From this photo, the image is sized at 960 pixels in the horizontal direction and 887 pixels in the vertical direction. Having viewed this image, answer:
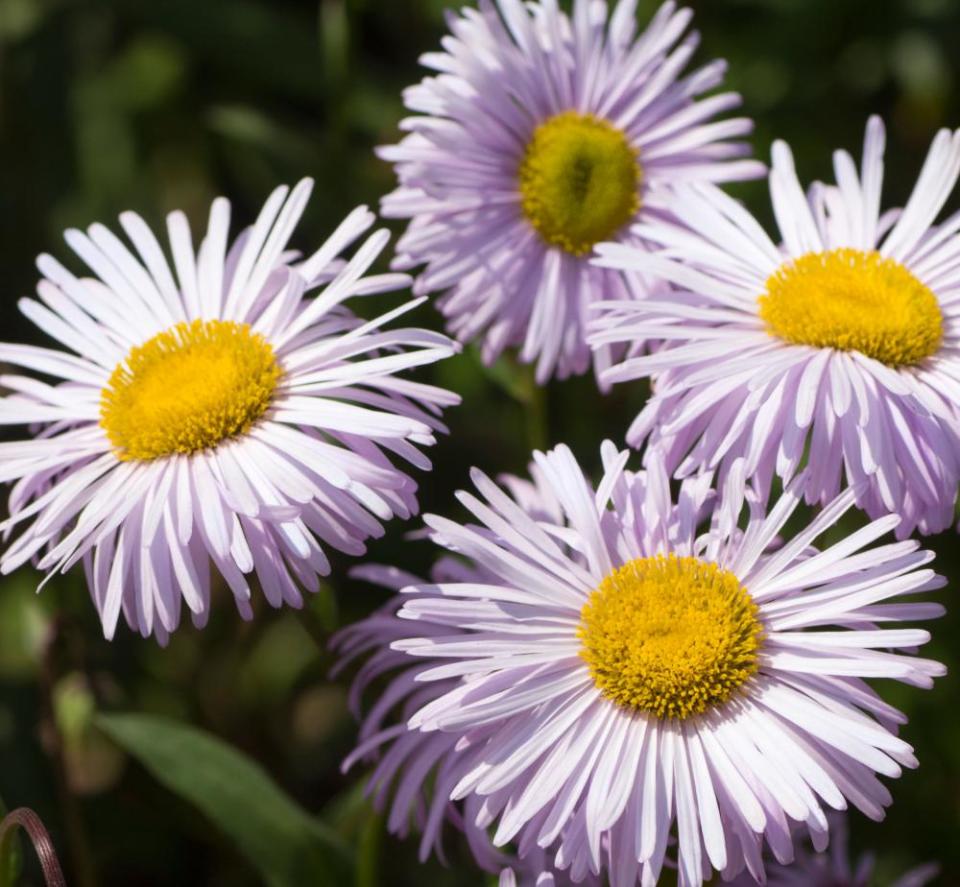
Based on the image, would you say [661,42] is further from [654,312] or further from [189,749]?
[189,749]

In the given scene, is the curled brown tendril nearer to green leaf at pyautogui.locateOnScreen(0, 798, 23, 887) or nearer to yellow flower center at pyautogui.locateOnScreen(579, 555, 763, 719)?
green leaf at pyautogui.locateOnScreen(0, 798, 23, 887)

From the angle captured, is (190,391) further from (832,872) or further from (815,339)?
(832,872)

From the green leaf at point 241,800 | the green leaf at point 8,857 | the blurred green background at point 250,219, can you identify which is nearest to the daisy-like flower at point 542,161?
the blurred green background at point 250,219

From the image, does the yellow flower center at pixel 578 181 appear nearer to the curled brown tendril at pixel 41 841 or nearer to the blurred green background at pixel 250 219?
the blurred green background at pixel 250 219

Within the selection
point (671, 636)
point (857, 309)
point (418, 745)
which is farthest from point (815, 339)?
point (418, 745)

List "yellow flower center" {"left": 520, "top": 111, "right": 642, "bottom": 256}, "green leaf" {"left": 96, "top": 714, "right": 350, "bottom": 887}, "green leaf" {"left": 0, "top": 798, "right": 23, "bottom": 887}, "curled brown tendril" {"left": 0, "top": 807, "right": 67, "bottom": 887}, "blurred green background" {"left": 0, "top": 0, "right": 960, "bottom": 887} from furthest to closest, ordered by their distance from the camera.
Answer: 1. "blurred green background" {"left": 0, "top": 0, "right": 960, "bottom": 887}
2. "yellow flower center" {"left": 520, "top": 111, "right": 642, "bottom": 256}
3. "green leaf" {"left": 96, "top": 714, "right": 350, "bottom": 887}
4. "green leaf" {"left": 0, "top": 798, "right": 23, "bottom": 887}
5. "curled brown tendril" {"left": 0, "top": 807, "right": 67, "bottom": 887}

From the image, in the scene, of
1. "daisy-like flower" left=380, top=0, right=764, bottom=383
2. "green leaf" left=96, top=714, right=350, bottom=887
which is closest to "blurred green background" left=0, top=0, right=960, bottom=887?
"green leaf" left=96, top=714, right=350, bottom=887
